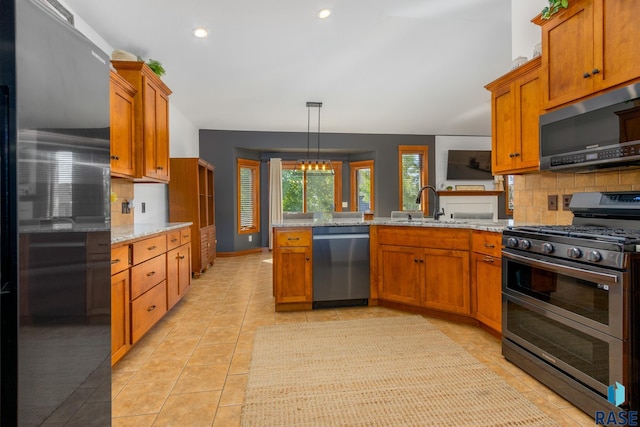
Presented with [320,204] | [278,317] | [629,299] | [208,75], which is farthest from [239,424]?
[320,204]

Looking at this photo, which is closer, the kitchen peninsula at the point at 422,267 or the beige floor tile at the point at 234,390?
the beige floor tile at the point at 234,390

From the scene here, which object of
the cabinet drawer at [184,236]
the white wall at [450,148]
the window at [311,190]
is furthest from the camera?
the window at [311,190]

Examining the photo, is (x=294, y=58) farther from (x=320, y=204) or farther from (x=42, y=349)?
(x=320, y=204)

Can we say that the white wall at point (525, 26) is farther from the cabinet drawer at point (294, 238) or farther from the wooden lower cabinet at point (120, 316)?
the wooden lower cabinet at point (120, 316)

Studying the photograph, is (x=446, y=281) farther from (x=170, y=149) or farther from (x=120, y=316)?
(x=170, y=149)

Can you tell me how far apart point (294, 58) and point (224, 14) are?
1.03 meters

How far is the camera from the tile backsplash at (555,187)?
2.07 metres

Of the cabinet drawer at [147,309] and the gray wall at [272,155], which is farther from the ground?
the gray wall at [272,155]

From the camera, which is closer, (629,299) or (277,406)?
(629,299)

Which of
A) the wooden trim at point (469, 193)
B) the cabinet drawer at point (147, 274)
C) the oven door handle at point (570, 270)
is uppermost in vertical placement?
the wooden trim at point (469, 193)

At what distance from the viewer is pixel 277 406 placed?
1699 millimetres

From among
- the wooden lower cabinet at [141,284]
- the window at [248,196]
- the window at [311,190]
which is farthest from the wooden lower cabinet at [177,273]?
the window at [311,190]

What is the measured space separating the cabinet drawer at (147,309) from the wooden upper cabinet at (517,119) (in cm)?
307

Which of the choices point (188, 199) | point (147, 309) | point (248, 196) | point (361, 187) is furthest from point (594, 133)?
point (248, 196)
